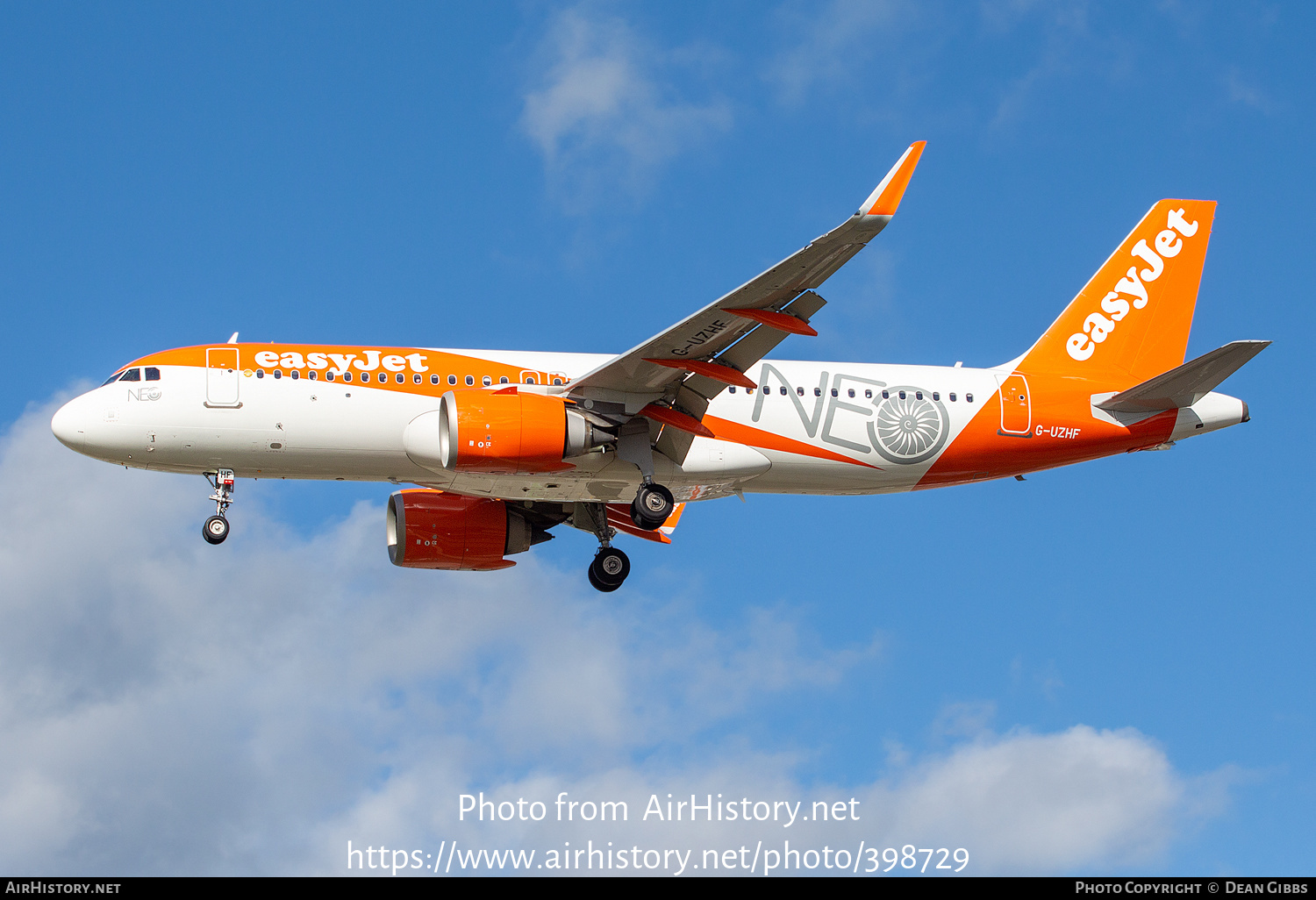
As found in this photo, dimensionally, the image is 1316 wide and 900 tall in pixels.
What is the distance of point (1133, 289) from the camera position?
129 ft

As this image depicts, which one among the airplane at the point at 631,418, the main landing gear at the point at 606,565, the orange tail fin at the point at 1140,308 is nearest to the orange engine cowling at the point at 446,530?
the airplane at the point at 631,418

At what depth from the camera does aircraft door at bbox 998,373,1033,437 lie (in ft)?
117

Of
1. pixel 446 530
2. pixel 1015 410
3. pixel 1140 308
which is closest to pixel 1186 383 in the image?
pixel 1015 410

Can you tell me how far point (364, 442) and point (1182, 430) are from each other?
748 inches

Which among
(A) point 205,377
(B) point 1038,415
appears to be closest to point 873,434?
(B) point 1038,415

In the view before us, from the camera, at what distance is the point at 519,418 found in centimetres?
3134

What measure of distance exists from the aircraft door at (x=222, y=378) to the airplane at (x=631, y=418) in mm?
41

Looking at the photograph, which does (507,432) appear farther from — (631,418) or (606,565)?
(606,565)

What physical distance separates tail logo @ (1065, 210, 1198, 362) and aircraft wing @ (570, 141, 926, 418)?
35.8 ft

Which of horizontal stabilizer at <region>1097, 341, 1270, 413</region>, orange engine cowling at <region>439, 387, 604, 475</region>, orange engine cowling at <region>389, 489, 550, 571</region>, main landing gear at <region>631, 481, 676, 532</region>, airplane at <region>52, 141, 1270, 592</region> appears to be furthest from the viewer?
orange engine cowling at <region>389, 489, 550, 571</region>

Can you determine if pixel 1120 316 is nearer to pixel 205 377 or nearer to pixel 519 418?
pixel 519 418

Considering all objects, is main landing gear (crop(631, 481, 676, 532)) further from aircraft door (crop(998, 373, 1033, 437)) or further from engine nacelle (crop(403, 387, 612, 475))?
aircraft door (crop(998, 373, 1033, 437))

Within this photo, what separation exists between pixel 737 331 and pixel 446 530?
10648 millimetres

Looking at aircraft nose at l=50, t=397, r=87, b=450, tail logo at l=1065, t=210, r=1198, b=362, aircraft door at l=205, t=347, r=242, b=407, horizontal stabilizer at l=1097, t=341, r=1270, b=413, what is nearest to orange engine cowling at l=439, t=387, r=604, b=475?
aircraft door at l=205, t=347, r=242, b=407
